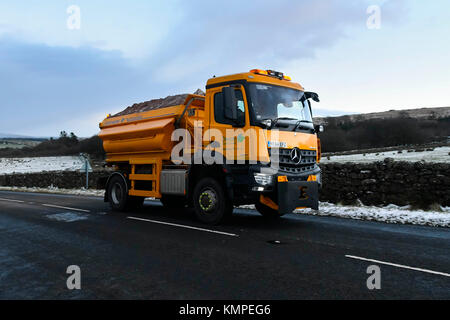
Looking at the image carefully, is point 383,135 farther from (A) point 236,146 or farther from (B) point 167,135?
(A) point 236,146

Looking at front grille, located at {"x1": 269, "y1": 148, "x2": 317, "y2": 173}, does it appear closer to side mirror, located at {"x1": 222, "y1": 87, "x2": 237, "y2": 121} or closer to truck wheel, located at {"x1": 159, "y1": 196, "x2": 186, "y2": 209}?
side mirror, located at {"x1": 222, "y1": 87, "x2": 237, "y2": 121}

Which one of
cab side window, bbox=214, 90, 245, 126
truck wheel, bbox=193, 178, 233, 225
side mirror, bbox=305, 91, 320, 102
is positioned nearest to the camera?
cab side window, bbox=214, 90, 245, 126

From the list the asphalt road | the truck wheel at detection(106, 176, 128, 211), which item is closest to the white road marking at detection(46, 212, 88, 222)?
the asphalt road

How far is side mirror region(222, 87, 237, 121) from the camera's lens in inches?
291

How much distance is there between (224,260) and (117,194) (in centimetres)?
716

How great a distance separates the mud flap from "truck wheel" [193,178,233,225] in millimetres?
1253

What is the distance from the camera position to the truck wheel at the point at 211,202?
7859 mm

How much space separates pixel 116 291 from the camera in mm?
3857
